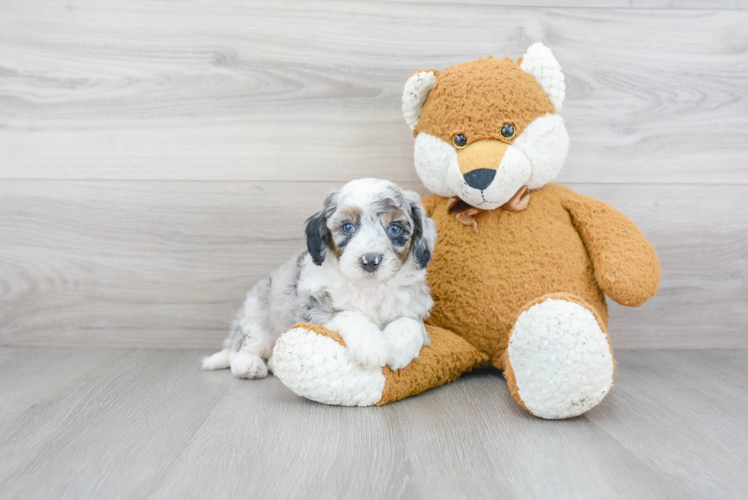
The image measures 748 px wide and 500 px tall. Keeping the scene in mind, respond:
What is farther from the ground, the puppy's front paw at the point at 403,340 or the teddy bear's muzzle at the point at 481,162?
the teddy bear's muzzle at the point at 481,162

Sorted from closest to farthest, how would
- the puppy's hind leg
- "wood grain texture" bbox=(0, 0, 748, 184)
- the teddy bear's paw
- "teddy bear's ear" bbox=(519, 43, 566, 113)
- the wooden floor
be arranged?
the wooden floor
the teddy bear's paw
"teddy bear's ear" bbox=(519, 43, 566, 113)
the puppy's hind leg
"wood grain texture" bbox=(0, 0, 748, 184)

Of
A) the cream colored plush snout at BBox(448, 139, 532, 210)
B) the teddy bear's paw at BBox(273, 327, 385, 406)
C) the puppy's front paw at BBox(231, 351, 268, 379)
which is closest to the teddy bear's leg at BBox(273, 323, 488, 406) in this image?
the teddy bear's paw at BBox(273, 327, 385, 406)

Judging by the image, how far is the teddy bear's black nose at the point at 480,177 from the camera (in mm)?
1613

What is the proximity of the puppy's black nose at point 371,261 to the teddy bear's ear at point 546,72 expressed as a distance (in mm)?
783

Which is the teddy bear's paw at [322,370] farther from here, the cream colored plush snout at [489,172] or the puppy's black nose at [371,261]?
the cream colored plush snout at [489,172]

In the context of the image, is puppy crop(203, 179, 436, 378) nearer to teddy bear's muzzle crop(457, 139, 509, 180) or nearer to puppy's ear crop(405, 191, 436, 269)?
puppy's ear crop(405, 191, 436, 269)

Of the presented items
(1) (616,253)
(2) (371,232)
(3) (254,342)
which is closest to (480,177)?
(2) (371,232)

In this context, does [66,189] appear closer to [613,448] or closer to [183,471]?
[183,471]

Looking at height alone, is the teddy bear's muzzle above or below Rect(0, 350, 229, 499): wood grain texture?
above

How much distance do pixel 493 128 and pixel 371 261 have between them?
570 millimetres

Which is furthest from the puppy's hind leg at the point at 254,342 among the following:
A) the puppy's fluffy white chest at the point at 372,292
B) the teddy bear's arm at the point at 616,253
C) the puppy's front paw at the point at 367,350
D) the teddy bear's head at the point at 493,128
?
the teddy bear's arm at the point at 616,253

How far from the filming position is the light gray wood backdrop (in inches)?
83.7

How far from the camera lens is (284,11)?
2.12 m

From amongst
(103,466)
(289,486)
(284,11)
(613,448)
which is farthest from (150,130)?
(613,448)
